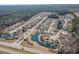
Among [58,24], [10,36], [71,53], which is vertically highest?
[58,24]

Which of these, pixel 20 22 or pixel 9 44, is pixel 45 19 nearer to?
pixel 20 22

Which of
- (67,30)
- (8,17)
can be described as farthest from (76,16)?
(8,17)
